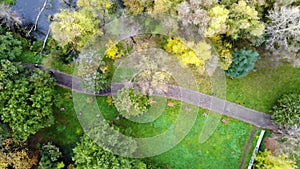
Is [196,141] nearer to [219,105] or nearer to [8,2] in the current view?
[219,105]

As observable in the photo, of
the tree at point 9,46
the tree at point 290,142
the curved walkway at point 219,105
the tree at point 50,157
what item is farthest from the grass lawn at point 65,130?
the tree at point 290,142

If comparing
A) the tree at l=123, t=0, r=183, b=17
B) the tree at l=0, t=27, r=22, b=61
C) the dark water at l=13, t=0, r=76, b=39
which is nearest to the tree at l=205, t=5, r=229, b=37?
the tree at l=123, t=0, r=183, b=17

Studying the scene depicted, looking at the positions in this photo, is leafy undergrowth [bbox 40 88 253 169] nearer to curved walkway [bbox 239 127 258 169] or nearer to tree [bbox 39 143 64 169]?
curved walkway [bbox 239 127 258 169]

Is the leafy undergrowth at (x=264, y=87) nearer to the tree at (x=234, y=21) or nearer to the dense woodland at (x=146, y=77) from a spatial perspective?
the dense woodland at (x=146, y=77)

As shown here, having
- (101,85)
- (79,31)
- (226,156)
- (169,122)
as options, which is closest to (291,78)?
(226,156)

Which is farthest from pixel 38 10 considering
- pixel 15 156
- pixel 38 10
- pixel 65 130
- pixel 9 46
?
pixel 15 156
